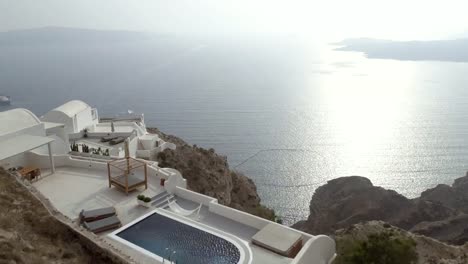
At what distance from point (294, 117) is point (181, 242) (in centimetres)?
9439

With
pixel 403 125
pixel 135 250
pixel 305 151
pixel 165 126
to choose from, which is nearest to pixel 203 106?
pixel 165 126

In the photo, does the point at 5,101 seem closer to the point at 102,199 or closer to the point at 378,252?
the point at 102,199

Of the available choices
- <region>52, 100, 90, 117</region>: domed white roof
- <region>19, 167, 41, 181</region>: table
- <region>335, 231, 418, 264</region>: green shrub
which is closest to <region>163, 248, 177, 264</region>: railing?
<region>335, 231, 418, 264</region>: green shrub

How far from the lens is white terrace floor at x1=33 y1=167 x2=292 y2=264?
16.4 m

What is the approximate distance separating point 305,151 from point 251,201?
4389cm

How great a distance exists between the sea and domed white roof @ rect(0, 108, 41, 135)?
1637 inches

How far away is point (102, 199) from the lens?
1867cm

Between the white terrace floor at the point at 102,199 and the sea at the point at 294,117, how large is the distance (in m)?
41.1

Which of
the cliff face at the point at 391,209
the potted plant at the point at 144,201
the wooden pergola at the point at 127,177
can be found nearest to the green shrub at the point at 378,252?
the potted plant at the point at 144,201

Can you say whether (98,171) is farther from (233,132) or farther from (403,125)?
(403,125)

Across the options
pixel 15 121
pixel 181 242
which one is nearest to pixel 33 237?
pixel 181 242

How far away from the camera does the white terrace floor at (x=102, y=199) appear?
53.9 feet

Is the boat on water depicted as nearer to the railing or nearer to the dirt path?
the dirt path

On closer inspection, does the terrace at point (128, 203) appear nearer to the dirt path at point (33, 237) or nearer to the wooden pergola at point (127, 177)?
the wooden pergola at point (127, 177)
